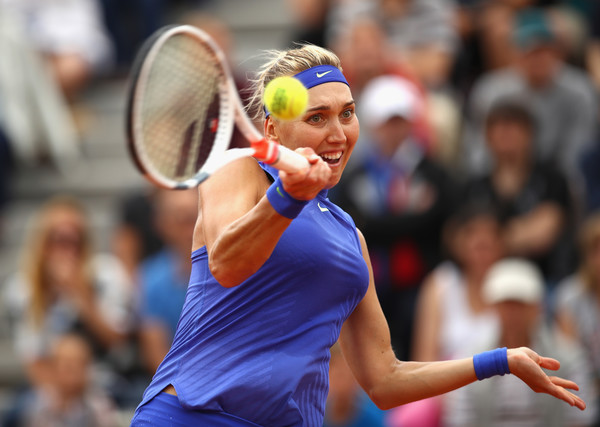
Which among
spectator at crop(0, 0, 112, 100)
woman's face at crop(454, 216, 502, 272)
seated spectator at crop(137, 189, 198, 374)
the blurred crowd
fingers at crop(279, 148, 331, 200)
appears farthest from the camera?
spectator at crop(0, 0, 112, 100)

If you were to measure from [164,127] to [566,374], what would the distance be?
127 inches

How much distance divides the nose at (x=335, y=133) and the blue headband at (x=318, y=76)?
0.42ft

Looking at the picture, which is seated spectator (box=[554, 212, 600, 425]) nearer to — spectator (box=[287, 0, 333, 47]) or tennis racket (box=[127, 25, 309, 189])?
spectator (box=[287, 0, 333, 47])

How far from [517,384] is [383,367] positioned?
2.50 meters

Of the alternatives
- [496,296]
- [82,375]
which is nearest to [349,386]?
[496,296]

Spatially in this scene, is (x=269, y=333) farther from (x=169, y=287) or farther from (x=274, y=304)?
(x=169, y=287)

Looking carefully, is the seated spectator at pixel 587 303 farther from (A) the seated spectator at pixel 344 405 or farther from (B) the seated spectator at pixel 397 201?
(A) the seated spectator at pixel 344 405

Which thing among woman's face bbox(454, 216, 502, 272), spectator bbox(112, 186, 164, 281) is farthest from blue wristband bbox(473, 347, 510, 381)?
spectator bbox(112, 186, 164, 281)

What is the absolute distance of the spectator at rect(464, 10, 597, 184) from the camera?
293 inches

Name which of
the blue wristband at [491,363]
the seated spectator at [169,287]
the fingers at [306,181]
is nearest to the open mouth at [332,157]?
the fingers at [306,181]

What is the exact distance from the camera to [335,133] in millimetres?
3031

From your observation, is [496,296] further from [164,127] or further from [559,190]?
[164,127]

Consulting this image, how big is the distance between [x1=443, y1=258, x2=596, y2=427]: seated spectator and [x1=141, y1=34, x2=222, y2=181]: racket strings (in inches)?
115

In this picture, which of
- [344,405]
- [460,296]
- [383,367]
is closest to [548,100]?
[460,296]
